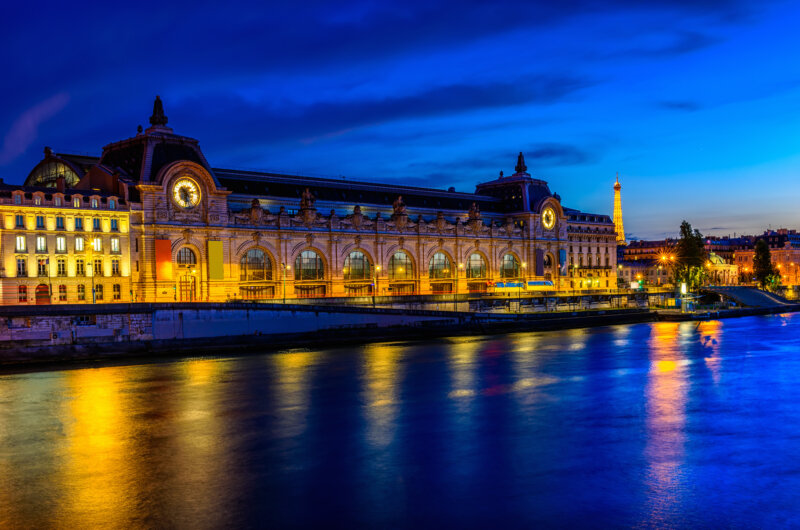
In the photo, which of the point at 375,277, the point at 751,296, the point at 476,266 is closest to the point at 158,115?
the point at 375,277

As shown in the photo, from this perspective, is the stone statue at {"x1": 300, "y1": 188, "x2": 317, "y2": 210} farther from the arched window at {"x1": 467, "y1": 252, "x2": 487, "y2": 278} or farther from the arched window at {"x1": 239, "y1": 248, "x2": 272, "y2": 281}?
the arched window at {"x1": 467, "y1": 252, "x2": 487, "y2": 278}

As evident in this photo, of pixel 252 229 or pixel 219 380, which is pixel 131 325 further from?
pixel 252 229

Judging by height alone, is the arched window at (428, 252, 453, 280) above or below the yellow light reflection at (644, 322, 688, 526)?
above

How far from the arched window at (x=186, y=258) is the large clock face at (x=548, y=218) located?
59.7 m

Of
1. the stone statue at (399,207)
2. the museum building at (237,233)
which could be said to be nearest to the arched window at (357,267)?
the museum building at (237,233)

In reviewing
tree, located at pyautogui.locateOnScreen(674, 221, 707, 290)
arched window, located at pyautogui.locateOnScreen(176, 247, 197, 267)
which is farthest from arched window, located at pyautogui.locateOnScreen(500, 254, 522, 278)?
arched window, located at pyautogui.locateOnScreen(176, 247, 197, 267)

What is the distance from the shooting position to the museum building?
224 ft

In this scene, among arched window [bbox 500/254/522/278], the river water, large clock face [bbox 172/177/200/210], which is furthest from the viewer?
arched window [bbox 500/254/522/278]

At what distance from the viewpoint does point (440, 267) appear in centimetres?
10494

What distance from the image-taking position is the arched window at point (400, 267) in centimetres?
9956

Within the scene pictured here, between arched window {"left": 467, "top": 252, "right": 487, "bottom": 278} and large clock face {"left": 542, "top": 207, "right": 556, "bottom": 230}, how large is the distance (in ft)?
51.3

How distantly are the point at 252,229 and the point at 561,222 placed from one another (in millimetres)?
57484

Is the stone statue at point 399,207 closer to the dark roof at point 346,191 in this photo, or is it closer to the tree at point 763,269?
the dark roof at point 346,191

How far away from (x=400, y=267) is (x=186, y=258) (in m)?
30.1
